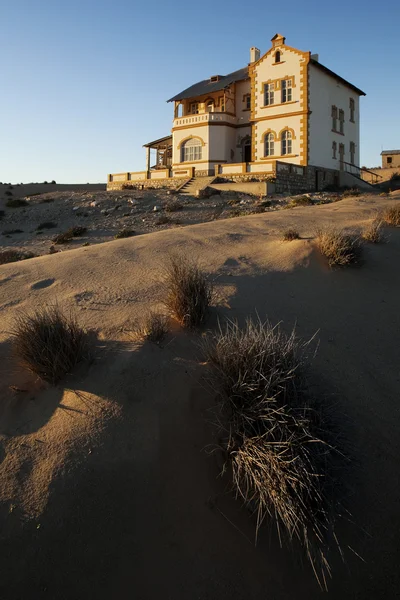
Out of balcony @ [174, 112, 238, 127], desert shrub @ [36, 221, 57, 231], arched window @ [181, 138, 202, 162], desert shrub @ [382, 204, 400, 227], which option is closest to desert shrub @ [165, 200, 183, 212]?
desert shrub @ [36, 221, 57, 231]

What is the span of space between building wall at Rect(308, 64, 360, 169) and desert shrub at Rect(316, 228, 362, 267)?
82.5 ft

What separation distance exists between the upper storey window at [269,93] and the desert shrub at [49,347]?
31797 millimetres

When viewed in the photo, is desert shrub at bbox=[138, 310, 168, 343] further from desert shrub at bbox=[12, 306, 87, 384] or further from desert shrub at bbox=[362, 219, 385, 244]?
desert shrub at bbox=[362, 219, 385, 244]

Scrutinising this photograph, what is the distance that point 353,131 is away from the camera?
3759 cm

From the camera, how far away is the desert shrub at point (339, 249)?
27.2 ft

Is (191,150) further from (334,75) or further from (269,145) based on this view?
(334,75)

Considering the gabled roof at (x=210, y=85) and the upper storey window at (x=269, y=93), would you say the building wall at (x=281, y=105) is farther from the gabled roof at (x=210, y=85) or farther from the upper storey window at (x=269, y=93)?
the gabled roof at (x=210, y=85)

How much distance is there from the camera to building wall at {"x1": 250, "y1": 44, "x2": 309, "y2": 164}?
103 feet

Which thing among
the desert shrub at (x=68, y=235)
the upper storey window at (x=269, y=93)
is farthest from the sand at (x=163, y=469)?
the upper storey window at (x=269, y=93)

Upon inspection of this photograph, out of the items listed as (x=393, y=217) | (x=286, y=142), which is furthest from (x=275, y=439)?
(x=286, y=142)

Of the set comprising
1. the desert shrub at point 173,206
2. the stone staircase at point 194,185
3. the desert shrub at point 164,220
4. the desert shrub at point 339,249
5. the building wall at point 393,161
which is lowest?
the desert shrub at point 339,249

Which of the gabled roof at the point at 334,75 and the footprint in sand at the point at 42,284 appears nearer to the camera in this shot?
the footprint in sand at the point at 42,284

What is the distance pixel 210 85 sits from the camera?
38375 millimetres

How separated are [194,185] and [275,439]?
29525 millimetres
